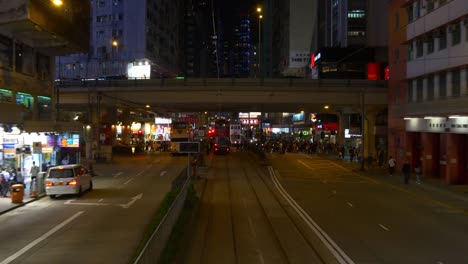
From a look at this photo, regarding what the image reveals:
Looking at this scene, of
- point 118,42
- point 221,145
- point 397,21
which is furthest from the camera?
point 118,42

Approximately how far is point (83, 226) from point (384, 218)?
444 inches

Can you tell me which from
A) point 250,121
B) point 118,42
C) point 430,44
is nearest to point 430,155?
point 430,44

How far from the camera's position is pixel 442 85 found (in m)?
35.8

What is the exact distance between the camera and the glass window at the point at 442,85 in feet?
115

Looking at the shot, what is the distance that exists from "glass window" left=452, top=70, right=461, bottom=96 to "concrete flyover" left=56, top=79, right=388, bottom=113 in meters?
13.2

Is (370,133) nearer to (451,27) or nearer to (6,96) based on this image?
(451,27)

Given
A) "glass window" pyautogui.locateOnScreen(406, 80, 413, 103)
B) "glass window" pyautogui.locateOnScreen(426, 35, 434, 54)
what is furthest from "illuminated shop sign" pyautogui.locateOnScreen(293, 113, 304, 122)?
"glass window" pyautogui.locateOnScreen(426, 35, 434, 54)

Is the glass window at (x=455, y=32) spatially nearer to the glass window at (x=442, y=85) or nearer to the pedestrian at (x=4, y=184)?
the glass window at (x=442, y=85)

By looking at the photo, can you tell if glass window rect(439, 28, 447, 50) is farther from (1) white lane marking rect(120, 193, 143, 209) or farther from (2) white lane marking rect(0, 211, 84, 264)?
(2) white lane marking rect(0, 211, 84, 264)

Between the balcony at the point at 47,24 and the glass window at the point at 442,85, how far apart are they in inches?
978

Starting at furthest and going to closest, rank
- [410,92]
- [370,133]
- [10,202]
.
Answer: [370,133]
[410,92]
[10,202]

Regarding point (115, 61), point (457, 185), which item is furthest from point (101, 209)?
point (115, 61)

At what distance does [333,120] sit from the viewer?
8294 centimetres

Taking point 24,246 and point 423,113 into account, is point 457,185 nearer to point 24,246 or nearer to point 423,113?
point 423,113
